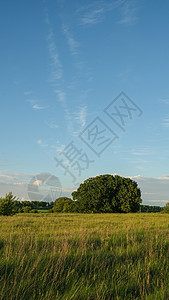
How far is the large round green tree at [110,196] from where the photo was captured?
4591 centimetres

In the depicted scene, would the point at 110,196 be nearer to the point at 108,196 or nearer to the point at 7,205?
the point at 108,196

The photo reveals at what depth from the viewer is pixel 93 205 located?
4694 centimetres

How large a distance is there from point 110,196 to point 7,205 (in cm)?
2344

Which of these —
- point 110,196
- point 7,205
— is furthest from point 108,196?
point 7,205

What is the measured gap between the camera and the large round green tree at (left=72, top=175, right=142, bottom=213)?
1807 inches

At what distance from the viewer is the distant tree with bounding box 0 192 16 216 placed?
27516 mm

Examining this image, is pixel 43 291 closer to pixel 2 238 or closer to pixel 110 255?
pixel 110 255

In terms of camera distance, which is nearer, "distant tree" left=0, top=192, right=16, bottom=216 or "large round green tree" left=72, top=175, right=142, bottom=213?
"distant tree" left=0, top=192, right=16, bottom=216

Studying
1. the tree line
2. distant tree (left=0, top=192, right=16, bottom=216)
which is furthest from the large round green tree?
distant tree (left=0, top=192, right=16, bottom=216)

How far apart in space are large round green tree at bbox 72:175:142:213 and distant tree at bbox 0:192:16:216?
66.9ft

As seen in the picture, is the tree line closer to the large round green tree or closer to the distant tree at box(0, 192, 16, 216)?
the large round green tree

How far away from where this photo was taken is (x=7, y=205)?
2764 cm

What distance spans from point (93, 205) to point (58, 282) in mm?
42688

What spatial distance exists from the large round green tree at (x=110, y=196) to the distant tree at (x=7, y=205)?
803 inches
